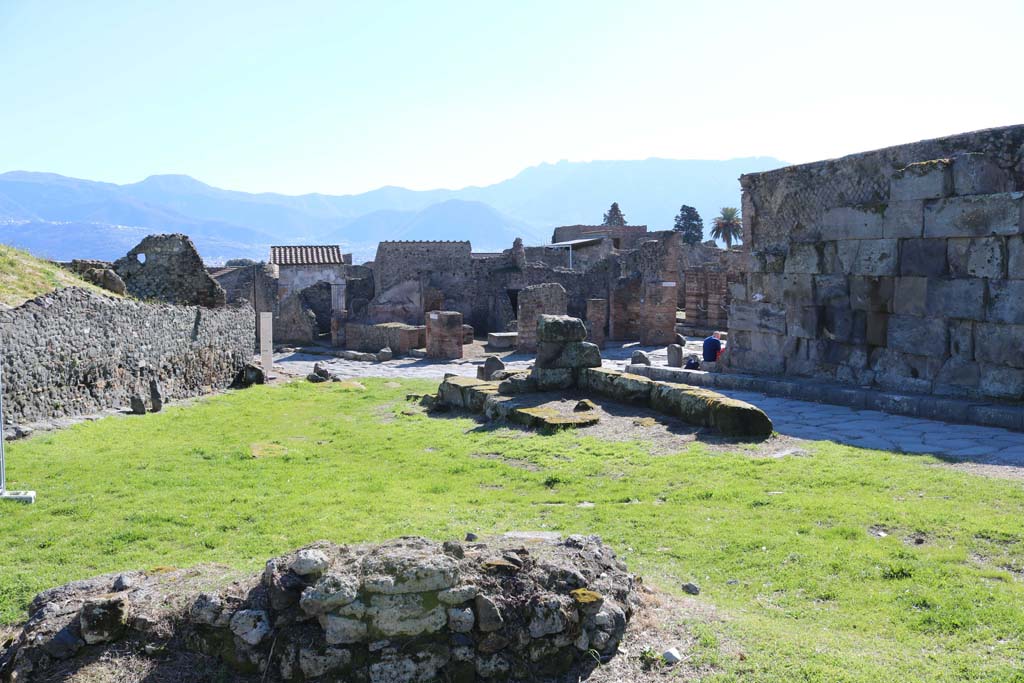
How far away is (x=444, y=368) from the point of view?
25781mm

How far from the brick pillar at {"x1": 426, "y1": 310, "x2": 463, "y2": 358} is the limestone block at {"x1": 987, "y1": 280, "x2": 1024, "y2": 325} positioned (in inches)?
740

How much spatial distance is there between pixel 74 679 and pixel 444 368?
2131 centimetres

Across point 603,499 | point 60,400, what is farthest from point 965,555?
point 60,400

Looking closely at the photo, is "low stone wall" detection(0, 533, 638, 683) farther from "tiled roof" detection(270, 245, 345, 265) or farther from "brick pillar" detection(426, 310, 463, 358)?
"tiled roof" detection(270, 245, 345, 265)

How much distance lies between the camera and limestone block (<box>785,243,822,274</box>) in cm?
1438

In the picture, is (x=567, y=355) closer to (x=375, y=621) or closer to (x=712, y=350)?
(x=712, y=350)

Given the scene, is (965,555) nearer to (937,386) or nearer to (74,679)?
(74,679)

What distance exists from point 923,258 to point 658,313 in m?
16.3

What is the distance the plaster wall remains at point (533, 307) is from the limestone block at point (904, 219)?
16.4 meters

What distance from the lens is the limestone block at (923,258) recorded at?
1220 centimetres

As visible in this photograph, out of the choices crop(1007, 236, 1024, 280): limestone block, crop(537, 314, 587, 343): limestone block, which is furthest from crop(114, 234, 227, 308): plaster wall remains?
crop(1007, 236, 1024, 280): limestone block

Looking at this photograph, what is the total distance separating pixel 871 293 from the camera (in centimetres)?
1338

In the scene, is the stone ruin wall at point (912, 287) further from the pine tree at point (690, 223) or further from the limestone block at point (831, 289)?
the pine tree at point (690, 223)

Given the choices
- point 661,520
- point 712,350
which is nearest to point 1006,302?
point 712,350
